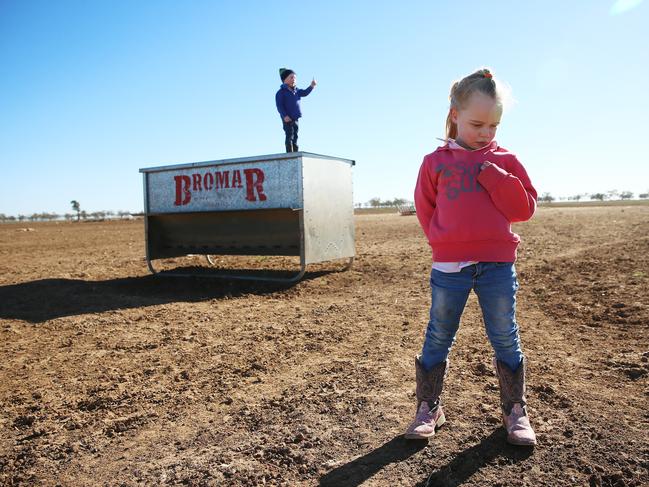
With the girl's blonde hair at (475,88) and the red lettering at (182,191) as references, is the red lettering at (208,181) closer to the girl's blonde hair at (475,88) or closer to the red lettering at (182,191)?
the red lettering at (182,191)

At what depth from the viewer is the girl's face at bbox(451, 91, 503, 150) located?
221 centimetres

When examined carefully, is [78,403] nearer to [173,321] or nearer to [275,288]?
[173,321]

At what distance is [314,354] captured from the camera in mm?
3662

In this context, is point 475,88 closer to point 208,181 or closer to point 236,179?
point 236,179

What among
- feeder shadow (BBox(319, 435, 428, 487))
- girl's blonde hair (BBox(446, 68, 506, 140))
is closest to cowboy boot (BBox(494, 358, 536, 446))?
feeder shadow (BBox(319, 435, 428, 487))

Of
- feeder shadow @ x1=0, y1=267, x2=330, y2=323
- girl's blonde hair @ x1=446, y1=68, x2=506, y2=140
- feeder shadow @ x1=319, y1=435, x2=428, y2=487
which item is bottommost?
feeder shadow @ x1=319, y1=435, x2=428, y2=487

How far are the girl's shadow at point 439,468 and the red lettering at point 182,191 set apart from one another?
6.12 m

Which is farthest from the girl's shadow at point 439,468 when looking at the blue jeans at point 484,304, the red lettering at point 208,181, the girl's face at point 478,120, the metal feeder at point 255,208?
the red lettering at point 208,181

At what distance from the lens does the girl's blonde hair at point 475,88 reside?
7.23ft

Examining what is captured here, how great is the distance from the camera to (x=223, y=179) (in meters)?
7.30

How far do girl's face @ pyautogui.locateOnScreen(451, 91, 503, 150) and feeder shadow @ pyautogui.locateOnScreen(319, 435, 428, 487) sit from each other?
55.5 inches

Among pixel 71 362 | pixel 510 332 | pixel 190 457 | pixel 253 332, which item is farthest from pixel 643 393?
pixel 71 362

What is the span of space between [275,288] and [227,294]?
0.68 m

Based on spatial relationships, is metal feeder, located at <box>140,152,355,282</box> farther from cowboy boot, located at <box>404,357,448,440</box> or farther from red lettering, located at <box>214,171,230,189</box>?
cowboy boot, located at <box>404,357,448,440</box>
